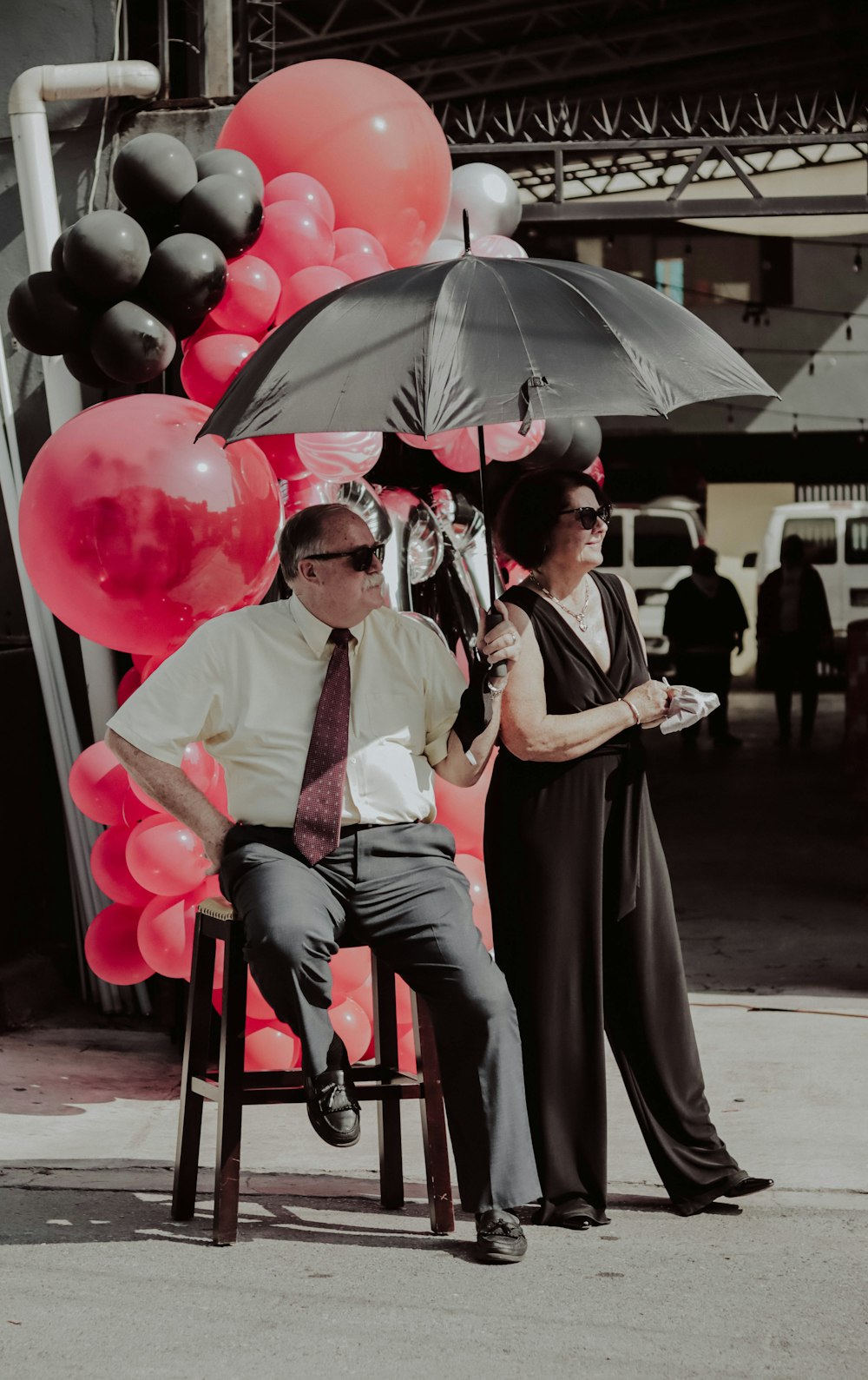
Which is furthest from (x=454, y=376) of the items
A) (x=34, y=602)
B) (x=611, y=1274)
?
(x=34, y=602)

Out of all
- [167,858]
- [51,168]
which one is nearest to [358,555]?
[167,858]

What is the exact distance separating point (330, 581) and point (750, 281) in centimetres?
2302

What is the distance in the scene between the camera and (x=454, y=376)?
3.49 metres

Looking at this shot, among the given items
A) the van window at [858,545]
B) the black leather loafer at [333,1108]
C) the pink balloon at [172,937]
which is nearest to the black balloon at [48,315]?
the pink balloon at [172,937]

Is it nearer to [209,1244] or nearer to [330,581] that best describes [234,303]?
[330,581]

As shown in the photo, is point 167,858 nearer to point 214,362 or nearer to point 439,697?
point 439,697

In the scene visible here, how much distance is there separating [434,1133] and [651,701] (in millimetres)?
1191

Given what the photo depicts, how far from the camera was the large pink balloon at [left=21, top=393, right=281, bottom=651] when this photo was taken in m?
4.55

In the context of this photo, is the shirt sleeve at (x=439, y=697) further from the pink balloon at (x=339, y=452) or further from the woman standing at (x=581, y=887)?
the pink balloon at (x=339, y=452)

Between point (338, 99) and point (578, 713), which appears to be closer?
point (578, 713)

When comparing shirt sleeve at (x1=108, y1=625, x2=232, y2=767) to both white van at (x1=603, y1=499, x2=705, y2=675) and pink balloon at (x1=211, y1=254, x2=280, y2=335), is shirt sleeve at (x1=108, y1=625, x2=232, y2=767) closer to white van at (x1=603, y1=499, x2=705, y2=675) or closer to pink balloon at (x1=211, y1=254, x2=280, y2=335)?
pink balloon at (x1=211, y1=254, x2=280, y2=335)

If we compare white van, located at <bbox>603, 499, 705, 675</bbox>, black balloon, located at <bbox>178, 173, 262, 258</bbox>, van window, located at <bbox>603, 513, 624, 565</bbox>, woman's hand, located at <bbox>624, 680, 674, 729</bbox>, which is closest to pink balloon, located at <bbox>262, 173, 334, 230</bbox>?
black balloon, located at <bbox>178, 173, 262, 258</bbox>

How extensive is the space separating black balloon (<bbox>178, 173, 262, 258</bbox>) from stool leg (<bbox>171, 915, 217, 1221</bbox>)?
83.0 inches

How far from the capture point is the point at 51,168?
5875 mm
